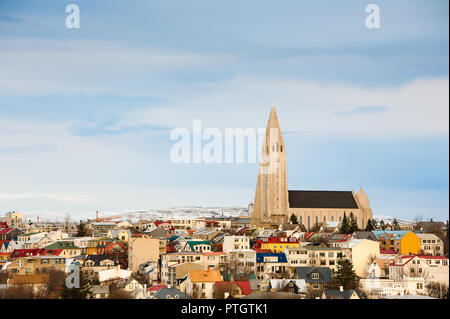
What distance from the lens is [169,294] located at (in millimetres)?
31531

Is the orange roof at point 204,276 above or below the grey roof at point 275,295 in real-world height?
above

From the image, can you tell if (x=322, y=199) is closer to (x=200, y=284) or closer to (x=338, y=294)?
(x=200, y=284)

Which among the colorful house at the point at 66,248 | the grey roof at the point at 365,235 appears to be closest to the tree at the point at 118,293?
the colorful house at the point at 66,248

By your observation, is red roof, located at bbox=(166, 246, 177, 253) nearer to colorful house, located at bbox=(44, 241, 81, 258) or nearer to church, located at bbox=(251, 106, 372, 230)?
colorful house, located at bbox=(44, 241, 81, 258)

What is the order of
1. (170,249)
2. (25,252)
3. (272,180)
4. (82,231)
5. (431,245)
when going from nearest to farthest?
(25,252)
(170,249)
(431,245)
(82,231)
(272,180)

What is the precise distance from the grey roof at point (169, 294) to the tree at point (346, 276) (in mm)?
7426

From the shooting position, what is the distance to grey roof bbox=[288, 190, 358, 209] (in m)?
85.6

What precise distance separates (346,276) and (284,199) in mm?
49296

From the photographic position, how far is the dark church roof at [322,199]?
8562cm

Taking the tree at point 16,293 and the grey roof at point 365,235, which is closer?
the tree at point 16,293

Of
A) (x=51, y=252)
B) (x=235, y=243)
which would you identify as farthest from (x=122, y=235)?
(x=235, y=243)

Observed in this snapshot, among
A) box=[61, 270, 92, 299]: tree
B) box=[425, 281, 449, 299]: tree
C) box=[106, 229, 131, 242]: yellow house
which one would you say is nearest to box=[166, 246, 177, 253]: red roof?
box=[106, 229, 131, 242]: yellow house

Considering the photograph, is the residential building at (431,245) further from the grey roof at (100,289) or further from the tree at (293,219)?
the tree at (293,219)
